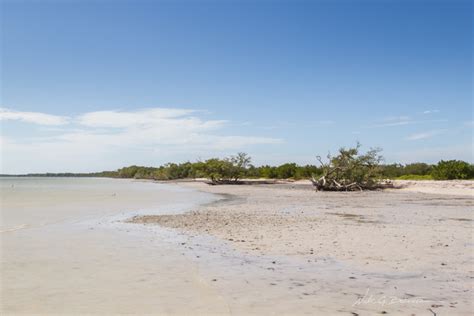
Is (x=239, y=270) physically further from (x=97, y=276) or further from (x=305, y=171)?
(x=305, y=171)

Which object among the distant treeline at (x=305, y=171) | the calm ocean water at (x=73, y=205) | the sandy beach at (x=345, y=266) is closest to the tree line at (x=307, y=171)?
the distant treeline at (x=305, y=171)

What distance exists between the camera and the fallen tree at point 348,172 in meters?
55.2

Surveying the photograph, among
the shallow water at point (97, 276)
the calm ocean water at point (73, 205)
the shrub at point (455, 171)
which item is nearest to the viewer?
the shallow water at point (97, 276)

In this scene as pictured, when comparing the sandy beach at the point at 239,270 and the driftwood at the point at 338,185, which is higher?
the driftwood at the point at 338,185

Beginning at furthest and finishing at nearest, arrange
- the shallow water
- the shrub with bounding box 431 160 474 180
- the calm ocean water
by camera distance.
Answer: the shrub with bounding box 431 160 474 180 → the calm ocean water → the shallow water

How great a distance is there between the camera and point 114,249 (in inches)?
471

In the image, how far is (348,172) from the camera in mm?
56312

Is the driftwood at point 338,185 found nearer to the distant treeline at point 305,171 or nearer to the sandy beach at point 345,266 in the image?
the distant treeline at point 305,171

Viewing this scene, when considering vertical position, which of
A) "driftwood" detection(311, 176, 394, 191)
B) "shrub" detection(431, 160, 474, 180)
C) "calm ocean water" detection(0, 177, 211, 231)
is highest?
"shrub" detection(431, 160, 474, 180)

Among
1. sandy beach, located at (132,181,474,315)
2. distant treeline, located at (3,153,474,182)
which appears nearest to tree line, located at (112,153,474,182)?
distant treeline, located at (3,153,474,182)

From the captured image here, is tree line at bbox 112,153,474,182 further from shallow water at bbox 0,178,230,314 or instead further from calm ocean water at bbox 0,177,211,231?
shallow water at bbox 0,178,230,314

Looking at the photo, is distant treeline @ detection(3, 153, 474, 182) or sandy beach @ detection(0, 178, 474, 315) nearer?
sandy beach @ detection(0, 178, 474, 315)

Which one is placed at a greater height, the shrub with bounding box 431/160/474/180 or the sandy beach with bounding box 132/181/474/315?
the shrub with bounding box 431/160/474/180

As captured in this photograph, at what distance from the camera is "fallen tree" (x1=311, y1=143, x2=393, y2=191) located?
5516 centimetres
